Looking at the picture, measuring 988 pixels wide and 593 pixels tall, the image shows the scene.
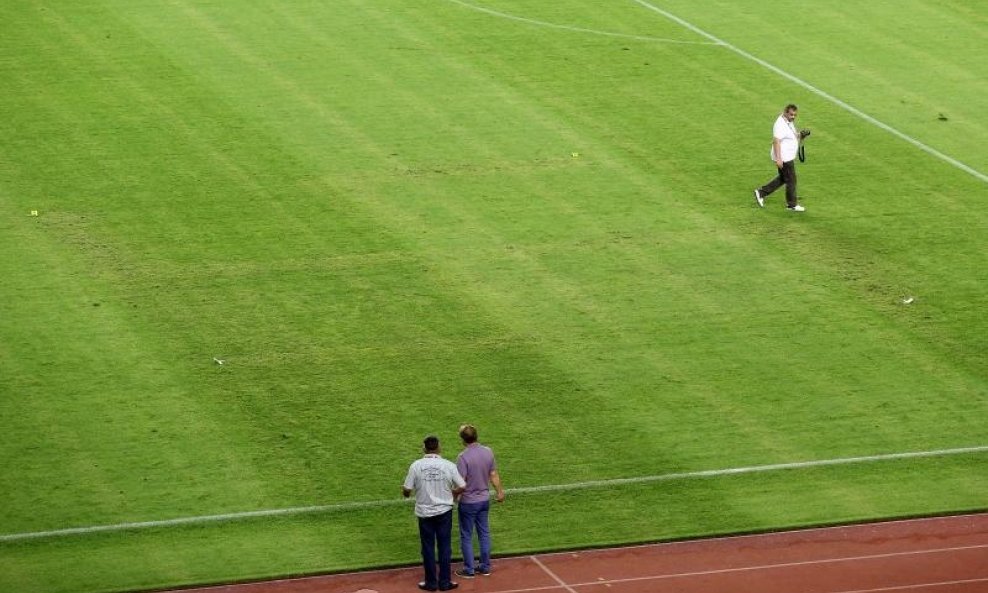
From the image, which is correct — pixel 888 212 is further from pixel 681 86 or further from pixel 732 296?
pixel 681 86

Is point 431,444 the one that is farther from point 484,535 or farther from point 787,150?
point 787,150

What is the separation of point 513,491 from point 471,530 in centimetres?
226

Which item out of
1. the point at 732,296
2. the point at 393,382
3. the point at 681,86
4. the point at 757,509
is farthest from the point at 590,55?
the point at 757,509

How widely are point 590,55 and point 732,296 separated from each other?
468 inches

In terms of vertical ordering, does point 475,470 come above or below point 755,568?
above

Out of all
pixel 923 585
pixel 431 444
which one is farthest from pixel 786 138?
pixel 431 444

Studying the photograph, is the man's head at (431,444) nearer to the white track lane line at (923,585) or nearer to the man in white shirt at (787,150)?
the white track lane line at (923,585)

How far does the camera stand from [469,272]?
29.0 metres

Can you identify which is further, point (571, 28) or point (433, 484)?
point (571, 28)

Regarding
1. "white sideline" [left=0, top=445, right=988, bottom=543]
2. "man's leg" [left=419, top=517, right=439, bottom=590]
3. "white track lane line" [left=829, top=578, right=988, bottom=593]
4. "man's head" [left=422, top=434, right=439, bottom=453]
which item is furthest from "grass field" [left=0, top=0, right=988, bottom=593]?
"white track lane line" [left=829, top=578, right=988, bottom=593]

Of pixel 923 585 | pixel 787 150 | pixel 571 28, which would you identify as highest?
pixel 787 150

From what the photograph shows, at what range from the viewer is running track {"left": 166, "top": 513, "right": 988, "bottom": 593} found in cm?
2056

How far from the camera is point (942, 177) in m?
33.2

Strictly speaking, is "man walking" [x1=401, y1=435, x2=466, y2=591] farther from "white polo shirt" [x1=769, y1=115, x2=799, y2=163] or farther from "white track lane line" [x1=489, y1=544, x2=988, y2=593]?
"white polo shirt" [x1=769, y1=115, x2=799, y2=163]
